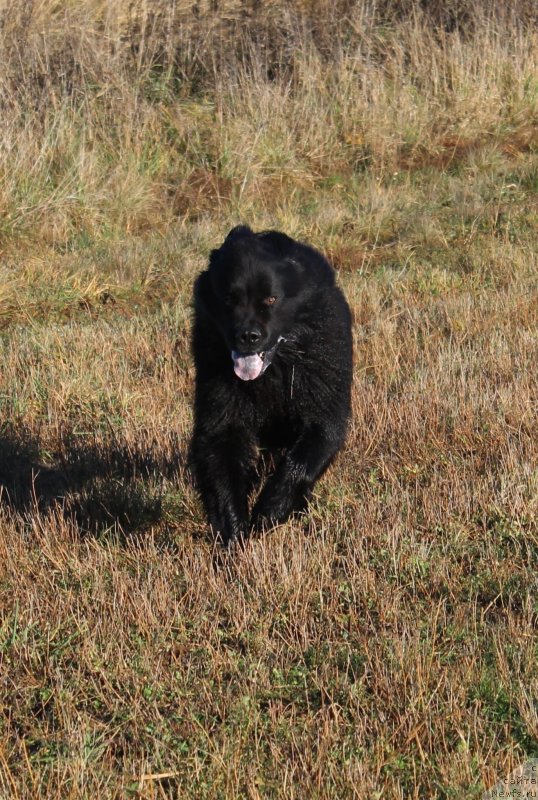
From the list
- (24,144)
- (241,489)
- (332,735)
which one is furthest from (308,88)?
(332,735)

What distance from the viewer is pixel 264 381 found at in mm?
4906

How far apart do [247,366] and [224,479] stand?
53 centimetres

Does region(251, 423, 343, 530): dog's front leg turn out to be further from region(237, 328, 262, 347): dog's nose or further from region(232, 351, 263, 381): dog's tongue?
region(237, 328, 262, 347): dog's nose

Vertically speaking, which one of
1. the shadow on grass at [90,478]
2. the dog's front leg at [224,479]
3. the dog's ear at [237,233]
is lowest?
the shadow on grass at [90,478]

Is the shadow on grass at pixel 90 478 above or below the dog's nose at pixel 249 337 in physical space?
below

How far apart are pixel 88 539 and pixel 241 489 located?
0.72 m

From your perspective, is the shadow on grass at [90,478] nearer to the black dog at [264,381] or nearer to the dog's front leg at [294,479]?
the black dog at [264,381]

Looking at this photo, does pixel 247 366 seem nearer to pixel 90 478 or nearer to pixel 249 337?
pixel 249 337

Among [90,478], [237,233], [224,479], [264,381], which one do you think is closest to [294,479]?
[224,479]

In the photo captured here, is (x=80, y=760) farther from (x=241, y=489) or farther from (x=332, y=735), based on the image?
(x=241, y=489)

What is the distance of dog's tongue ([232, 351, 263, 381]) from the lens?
4645 mm

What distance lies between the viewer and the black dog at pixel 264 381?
472cm

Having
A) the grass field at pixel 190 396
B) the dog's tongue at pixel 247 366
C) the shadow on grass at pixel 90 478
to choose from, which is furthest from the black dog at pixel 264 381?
the shadow on grass at pixel 90 478

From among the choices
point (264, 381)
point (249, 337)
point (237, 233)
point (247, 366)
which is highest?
point (237, 233)
